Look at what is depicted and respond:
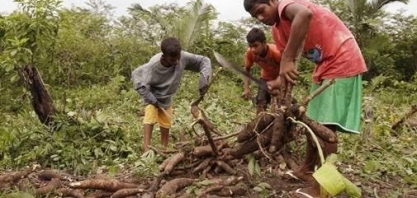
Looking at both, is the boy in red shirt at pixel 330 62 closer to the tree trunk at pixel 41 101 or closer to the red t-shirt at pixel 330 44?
the red t-shirt at pixel 330 44

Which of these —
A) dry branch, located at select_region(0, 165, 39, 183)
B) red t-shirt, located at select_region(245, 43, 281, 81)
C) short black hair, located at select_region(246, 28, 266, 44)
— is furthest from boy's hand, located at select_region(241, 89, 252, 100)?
dry branch, located at select_region(0, 165, 39, 183)

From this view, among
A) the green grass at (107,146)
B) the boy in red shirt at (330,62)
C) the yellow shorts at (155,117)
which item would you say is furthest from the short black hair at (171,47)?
the boy in red shirt at (330,62)

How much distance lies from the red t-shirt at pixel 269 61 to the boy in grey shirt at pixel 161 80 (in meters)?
0.59

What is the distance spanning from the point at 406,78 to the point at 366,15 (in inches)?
60.7

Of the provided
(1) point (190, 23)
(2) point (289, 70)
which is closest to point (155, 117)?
(2) point (289, 70)

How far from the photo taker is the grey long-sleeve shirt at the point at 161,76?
447cm

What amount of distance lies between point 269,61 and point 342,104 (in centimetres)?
194

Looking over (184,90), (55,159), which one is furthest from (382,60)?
(55,159)

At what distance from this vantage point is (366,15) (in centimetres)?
1076

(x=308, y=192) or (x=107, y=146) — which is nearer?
(x=308, y=192)

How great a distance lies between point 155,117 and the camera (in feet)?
15.2

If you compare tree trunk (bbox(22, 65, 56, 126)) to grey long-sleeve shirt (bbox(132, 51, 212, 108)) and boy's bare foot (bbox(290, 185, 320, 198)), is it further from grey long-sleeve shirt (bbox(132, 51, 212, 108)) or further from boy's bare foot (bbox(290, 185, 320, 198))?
boy's bare foot (bbox(290, 185, 320, 198))

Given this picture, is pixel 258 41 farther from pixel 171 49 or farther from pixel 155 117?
pixel 155 117

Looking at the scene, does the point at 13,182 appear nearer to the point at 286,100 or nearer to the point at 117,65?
the point at 286,100
